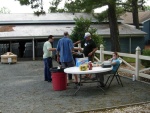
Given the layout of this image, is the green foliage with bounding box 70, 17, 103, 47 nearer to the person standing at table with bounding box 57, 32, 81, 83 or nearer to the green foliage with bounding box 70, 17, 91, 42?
the green foliage with bounding box 70, 17, 91, 42

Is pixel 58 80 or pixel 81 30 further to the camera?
pixel 81 30

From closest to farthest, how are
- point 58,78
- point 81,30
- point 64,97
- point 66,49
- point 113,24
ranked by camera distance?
point 64,97
point 58,78
point 66,49
point 113,24
point 81,30

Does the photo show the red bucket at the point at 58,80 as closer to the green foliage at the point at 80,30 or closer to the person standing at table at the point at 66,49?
the person standing at table at the point at 66,49

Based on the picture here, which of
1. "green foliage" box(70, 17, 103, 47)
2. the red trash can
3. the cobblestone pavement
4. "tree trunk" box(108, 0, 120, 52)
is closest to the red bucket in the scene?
the red trash can

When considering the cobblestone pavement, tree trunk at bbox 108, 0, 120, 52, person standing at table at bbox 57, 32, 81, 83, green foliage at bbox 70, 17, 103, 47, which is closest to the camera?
the cobblestone pavement

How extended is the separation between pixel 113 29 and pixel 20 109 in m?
13.0

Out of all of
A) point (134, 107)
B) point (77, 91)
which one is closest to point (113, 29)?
point (77, 91)

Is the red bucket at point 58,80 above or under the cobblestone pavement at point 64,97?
above

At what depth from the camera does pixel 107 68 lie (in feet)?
27.6

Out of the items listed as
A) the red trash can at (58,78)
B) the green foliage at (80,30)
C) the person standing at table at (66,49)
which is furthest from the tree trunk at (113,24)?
the red trash can at (58,78)

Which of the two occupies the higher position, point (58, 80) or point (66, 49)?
point (66, 49)

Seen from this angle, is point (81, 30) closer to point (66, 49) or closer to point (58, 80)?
point (66, 49)

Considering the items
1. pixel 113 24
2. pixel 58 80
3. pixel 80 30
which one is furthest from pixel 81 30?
pixel 58 80

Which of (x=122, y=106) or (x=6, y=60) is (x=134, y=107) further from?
(x=6, y=60)
